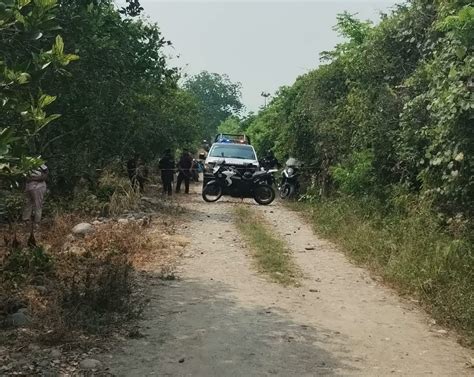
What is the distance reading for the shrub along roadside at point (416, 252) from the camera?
19.4 ft

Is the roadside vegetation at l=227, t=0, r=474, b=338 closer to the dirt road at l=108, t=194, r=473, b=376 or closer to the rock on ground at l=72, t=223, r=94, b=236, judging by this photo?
the dirt road at l=108, t=194, r=473, b=376

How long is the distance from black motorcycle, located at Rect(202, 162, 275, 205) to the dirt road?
24.3ft

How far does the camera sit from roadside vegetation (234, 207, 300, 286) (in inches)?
295

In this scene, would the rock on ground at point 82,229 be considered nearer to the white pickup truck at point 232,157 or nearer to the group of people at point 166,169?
the group of people at point 166,169

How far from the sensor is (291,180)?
17.5 meters

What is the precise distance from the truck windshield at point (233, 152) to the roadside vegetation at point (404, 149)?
1.86 meters

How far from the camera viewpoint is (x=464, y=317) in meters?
5.49

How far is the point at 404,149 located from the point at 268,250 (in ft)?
9.56

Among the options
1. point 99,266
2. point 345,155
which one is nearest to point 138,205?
point 345,155

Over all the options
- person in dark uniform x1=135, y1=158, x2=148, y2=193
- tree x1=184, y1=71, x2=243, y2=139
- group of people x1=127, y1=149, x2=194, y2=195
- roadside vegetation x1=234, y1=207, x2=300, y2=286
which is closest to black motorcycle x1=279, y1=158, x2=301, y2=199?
group of people x1=127, y1=149, x2=194, y2=195

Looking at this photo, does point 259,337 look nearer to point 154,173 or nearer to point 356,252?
point 356,252

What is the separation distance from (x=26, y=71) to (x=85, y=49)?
3229 mm

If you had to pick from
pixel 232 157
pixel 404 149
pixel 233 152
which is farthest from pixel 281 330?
pixel 233 152

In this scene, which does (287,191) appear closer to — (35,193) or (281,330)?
(35,193)
